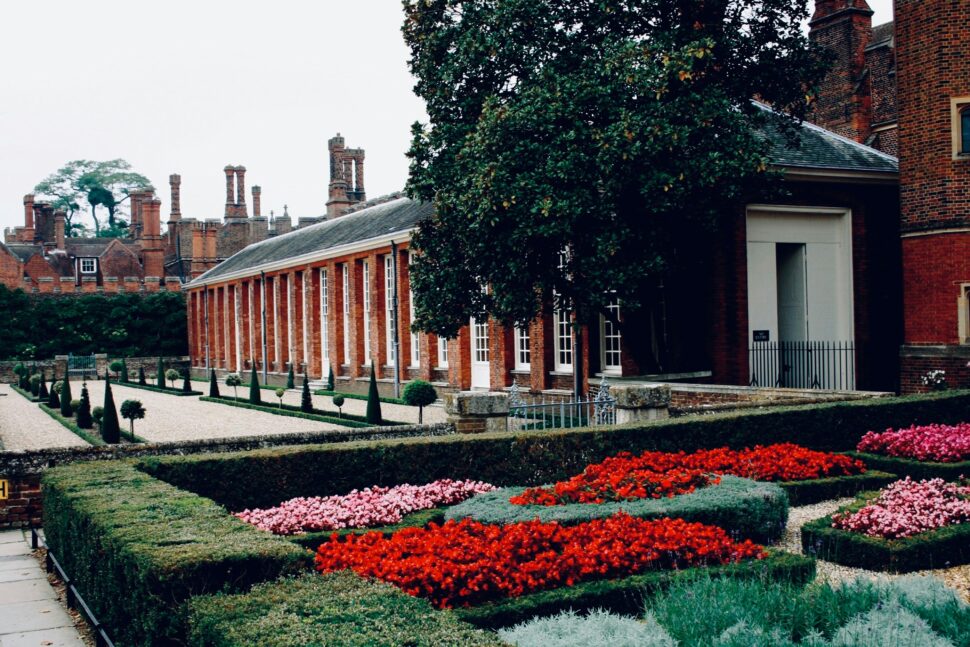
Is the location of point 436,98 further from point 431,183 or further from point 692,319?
point 692,319

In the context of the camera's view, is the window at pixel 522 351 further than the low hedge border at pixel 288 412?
Yes

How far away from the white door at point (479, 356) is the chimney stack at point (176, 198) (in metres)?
54.1

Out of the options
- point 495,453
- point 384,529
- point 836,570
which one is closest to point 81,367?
point 495,453

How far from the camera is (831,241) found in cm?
2389

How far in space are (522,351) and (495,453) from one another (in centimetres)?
1489

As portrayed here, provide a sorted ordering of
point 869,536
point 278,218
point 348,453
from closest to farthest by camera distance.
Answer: point 869,536, point 348,453, point 278,218

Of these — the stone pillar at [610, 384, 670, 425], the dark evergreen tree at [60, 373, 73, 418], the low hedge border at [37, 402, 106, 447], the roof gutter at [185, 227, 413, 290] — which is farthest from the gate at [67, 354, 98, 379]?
the stone pillar at [610, 384, 670, 425]

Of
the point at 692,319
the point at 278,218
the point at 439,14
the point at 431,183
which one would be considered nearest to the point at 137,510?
the point at 431,183

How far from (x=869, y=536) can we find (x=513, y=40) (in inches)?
505

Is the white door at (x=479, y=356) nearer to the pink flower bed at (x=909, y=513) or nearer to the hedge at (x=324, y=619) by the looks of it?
the pink flower bed at (x=909, y=513)

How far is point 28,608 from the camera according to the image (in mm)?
8039

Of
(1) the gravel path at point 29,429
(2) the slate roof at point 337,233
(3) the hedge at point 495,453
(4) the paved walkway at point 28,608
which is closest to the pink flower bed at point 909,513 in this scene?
(3) the hedge at point 495,453

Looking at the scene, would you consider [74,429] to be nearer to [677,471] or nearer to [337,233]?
[677,471]

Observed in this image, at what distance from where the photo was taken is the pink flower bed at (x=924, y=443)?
1199 centimetres
